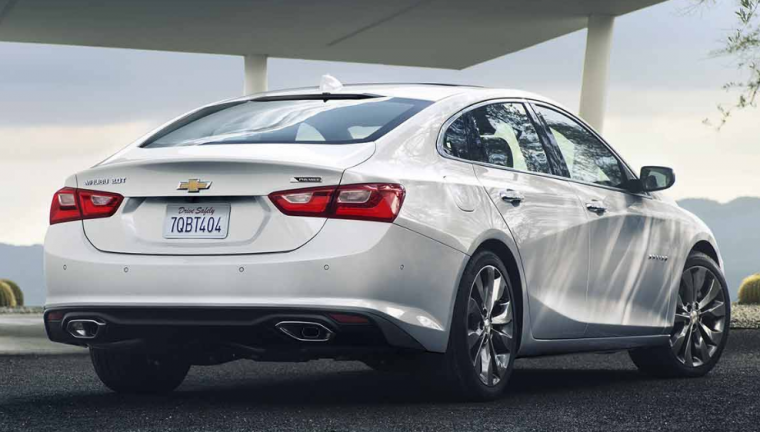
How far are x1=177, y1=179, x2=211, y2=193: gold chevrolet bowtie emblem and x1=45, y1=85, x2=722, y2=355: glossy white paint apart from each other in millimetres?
29

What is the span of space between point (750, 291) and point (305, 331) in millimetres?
18313

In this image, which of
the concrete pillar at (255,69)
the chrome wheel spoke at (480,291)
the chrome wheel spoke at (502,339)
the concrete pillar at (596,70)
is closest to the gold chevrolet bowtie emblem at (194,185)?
the chrome wheel spoke at (480,291)

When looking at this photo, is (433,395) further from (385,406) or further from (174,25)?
(174,25)

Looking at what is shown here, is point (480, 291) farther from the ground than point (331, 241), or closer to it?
closer to it

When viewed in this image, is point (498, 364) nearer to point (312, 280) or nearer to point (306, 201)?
point (312, 280)

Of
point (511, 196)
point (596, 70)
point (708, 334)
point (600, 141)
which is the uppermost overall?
point (596, 70)

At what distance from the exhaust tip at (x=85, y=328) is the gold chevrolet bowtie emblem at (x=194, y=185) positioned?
2.53ft

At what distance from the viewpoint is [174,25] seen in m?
24.9

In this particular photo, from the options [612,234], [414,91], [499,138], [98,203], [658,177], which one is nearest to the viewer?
[98,203]

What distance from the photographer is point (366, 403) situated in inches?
253

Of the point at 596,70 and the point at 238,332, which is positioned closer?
the point at 238,332

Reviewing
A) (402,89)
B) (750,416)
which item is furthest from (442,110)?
(750,416)

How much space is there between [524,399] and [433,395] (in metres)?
0.49

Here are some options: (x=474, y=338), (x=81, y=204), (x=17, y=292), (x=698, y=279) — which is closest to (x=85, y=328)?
(x=81, y=204)
